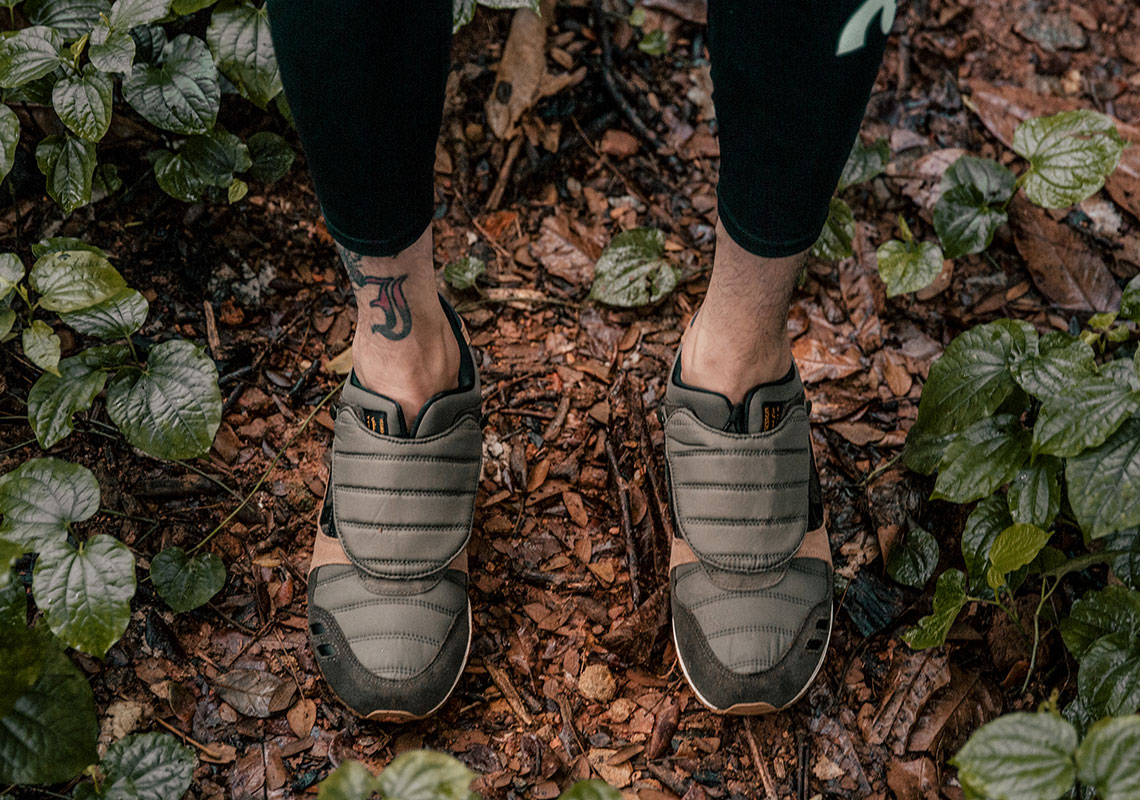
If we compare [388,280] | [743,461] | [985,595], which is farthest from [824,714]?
[388,280]

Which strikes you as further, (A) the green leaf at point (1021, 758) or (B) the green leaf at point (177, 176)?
(B) the green leaf at point (177, 176)

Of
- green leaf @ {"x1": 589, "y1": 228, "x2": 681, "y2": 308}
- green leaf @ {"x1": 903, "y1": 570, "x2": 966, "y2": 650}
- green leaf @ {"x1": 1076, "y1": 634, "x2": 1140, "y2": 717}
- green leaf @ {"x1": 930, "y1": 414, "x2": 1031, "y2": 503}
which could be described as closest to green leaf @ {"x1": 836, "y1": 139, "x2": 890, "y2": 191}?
green leaf @ {"x1": 589, "y1": 228, "x2": 681, "y2": 308}

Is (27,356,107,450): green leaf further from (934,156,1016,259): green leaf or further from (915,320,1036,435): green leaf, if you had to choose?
(934,156,1016,259): green leaf

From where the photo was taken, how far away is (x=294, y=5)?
100 centimetres

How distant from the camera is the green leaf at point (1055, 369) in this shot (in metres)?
1.31

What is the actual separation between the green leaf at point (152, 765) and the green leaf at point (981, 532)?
4.19 feet

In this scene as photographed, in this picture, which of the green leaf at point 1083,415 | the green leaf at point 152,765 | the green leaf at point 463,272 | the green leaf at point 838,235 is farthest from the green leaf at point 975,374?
the green leaf at point 152,765

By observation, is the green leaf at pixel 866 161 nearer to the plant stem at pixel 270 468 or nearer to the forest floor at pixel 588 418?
the forest floor at pixel 588 418

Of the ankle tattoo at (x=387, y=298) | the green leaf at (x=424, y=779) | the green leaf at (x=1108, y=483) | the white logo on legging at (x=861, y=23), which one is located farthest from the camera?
the ankle tattoo at (x=387, y=298)

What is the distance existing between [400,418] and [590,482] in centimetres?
47

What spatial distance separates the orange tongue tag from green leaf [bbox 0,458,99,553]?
1064 mm

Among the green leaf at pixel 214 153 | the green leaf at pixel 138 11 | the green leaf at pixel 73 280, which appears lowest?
the green leaf at pixel 214 153

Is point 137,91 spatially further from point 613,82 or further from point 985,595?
point 985,595

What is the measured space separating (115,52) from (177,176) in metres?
0.31
